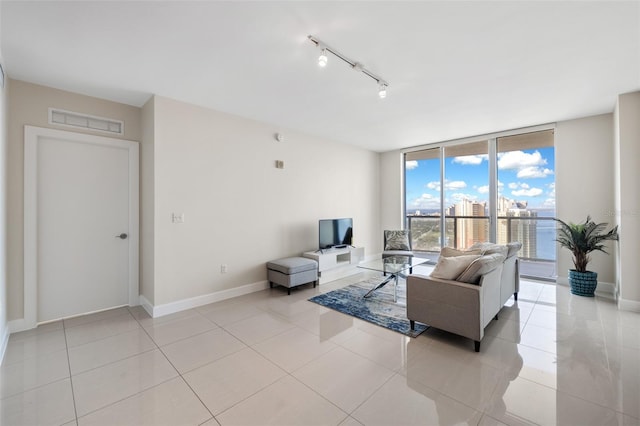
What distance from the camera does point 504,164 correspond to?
5.11m

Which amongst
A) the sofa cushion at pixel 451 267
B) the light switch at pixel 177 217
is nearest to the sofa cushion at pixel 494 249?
the sofa cushion at pixel 451 267

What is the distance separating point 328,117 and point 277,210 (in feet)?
5.62

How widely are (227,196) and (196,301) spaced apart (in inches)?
59.0

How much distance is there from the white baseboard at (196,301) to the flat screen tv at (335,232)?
4.40 ft

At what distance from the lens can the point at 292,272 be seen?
4.06m

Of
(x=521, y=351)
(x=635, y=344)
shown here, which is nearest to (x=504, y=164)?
(x=635, y=344)

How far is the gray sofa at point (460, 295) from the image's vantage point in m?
2.46

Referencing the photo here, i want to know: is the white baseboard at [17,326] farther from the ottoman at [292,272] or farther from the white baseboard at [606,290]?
the white baseboard at [606,290]

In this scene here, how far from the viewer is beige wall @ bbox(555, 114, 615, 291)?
4070 mm

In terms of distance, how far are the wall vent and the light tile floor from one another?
2330mm

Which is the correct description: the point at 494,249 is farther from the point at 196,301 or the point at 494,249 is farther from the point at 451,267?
the point at 196,301

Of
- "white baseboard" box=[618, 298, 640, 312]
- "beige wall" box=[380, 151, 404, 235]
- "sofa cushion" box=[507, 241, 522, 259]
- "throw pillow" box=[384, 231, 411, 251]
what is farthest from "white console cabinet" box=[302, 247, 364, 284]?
"white baseboard" box=[618, 298, 640, 312]

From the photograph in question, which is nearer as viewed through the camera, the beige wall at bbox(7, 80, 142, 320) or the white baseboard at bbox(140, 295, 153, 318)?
the beige wall at bbox(7, 80, 142, 320)

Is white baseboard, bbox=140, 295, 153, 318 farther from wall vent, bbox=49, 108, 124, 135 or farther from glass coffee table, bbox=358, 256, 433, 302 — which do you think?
glass coffee table, bbox=358, 256, 433, 302
